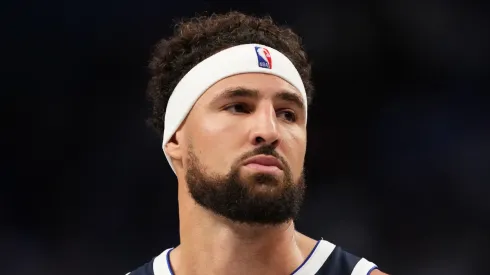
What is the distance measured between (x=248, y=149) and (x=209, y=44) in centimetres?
59

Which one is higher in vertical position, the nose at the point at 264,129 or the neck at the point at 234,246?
the nose at the point at 264,129

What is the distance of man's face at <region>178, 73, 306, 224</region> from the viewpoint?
8.38 feet

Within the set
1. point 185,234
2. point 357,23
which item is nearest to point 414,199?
point 357,23

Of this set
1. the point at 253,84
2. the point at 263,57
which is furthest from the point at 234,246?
the point at 263,57

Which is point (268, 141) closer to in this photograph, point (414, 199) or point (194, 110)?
point (194, 110)

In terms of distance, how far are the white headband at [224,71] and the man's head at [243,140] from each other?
0.8 inches

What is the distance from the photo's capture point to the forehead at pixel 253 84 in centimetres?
271

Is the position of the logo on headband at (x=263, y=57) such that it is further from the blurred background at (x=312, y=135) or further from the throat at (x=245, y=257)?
the blurred background at (x=312, y=135)

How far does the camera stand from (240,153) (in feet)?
8.43

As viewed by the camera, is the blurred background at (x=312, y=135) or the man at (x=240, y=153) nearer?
the man at (x=240, y=153)

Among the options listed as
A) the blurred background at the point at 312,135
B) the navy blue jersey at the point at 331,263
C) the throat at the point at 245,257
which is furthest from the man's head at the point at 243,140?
the blurred background at the point at 312,135

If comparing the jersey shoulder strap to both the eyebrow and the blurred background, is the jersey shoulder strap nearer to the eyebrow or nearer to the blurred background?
the eyebrow

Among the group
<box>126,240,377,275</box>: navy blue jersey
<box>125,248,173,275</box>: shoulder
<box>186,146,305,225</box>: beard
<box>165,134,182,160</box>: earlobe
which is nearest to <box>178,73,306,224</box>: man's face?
<box>186,146,305,225</box>: beard

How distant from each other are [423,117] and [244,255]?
237cm
